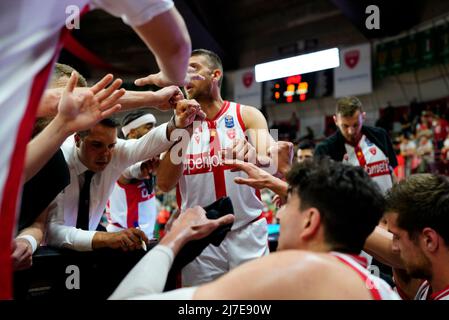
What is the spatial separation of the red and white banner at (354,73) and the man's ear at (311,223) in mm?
11700

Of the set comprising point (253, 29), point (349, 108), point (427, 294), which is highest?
point (253, 29)

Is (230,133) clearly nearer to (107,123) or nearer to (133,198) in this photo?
(107,123)

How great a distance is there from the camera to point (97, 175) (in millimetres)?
3057

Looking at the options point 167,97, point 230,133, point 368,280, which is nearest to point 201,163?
point 230,133

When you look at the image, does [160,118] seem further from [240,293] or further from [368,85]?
[240,293]

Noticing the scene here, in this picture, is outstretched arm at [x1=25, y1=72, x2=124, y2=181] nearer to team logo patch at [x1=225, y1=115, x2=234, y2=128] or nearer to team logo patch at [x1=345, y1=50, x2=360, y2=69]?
team logo patch at [x1=225, y1=115, x2=234, y2=128]

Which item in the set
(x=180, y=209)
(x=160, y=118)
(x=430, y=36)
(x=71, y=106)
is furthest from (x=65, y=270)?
(x=160, y=118)

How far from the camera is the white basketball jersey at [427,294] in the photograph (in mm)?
1872

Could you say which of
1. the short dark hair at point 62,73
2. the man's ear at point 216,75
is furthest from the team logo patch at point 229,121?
the short dark hair at point 62,73

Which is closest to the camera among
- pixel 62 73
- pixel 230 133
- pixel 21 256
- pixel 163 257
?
pixel 163 257

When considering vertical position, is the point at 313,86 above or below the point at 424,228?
above

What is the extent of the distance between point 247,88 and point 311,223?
1393cm

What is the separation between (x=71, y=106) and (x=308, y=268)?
33.6 inches

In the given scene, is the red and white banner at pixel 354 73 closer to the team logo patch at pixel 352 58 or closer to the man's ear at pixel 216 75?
the team logo patch at pixel 352 58
